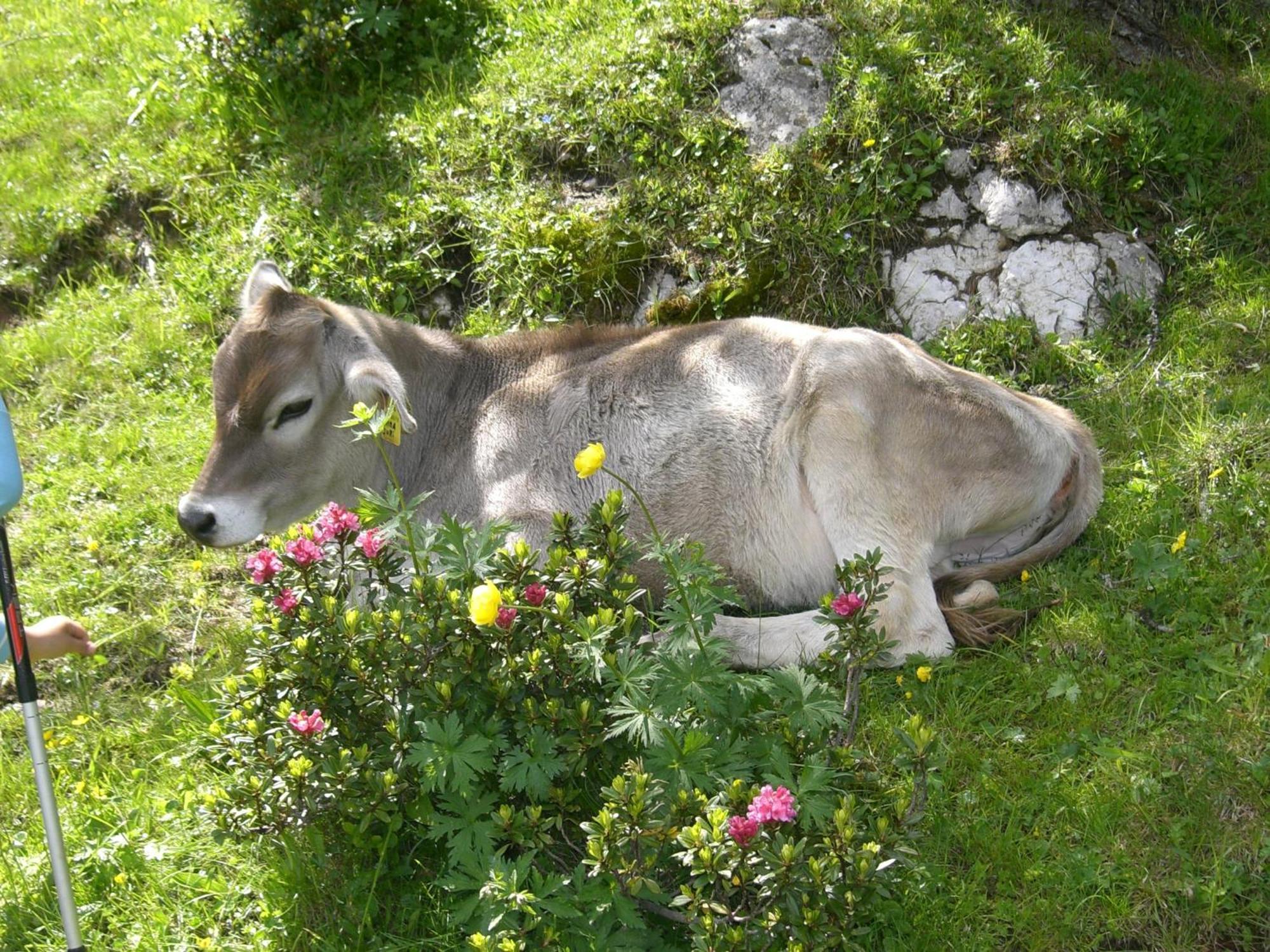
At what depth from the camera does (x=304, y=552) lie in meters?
3.96

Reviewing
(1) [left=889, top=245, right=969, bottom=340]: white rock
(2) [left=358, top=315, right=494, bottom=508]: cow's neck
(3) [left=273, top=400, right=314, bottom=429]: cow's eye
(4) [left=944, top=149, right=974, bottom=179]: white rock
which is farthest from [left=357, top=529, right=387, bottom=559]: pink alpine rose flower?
(4) [left=944, top=149, right=974, bottom=179]: white rock

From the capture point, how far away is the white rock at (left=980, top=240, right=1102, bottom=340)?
6473mm

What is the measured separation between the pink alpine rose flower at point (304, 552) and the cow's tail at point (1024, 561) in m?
2.55

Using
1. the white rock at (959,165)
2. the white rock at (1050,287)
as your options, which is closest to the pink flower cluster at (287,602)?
the white rock at (1050,287)

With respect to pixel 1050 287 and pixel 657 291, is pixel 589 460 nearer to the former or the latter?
pixel 657 291

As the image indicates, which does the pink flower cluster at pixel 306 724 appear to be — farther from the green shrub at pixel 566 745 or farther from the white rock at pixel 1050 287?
the white rock at pixel 1050 287

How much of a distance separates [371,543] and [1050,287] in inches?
167

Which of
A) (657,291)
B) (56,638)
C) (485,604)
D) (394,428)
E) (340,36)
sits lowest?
(56,638)

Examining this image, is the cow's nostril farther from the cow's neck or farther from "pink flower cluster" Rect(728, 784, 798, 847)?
"pink flower cluster" Rect(728, 784, 798, 847)

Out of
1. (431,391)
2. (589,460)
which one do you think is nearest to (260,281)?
(431,391)

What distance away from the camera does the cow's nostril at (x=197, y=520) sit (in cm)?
516

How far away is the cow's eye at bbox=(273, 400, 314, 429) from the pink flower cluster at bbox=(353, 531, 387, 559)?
5.39 ft

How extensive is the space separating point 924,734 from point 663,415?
2.51m

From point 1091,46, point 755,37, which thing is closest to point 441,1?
point 755,37
